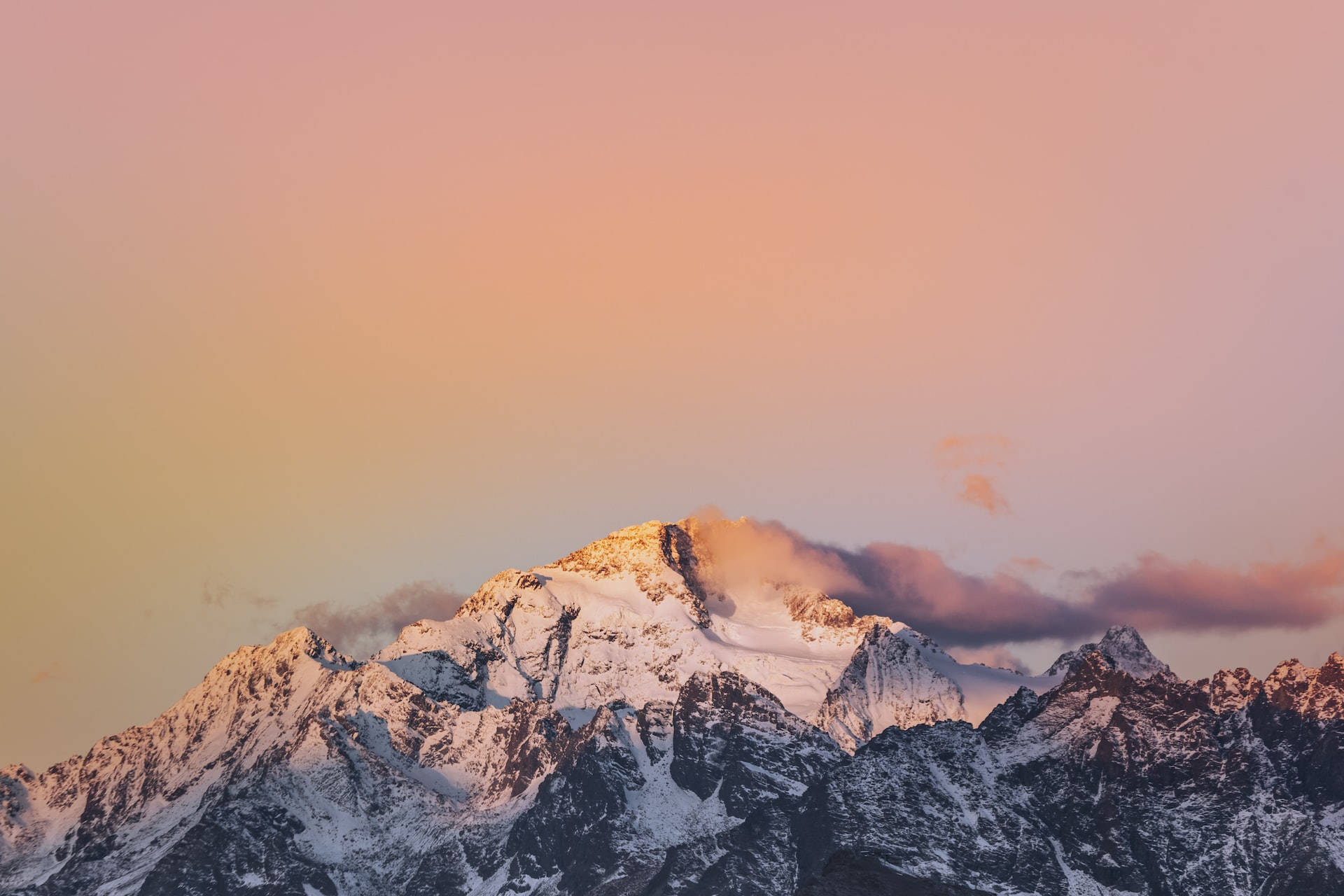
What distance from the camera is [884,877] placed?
17725 centimetres

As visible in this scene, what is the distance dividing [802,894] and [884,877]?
1138 cm

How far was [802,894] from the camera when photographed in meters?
169
